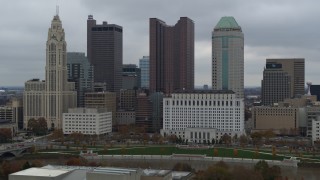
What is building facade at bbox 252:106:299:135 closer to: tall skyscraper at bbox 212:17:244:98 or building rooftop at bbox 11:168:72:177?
tall skyscraper at bbox 212:17:244:98

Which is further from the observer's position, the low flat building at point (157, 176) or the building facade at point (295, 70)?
the building facade at point (295, 70)

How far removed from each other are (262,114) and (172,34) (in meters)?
39.0

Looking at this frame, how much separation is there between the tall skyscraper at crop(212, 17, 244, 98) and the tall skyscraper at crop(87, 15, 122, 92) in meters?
27.1

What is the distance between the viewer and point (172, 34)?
116 m

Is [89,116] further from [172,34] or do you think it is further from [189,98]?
[172,34]

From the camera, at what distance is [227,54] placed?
332 ft

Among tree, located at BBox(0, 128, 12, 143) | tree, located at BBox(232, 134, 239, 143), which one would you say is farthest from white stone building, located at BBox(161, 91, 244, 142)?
tree, located at BBox(0, 128, 12, 143)

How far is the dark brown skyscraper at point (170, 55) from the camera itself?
372 feet

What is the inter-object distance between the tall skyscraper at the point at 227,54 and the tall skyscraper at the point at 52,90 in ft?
98.4

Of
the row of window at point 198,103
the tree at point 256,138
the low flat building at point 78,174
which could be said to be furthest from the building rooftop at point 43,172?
the row of window at point 198,103

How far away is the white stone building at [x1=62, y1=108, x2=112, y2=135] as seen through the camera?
75.4m

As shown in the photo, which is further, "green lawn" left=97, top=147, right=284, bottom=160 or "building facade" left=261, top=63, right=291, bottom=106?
"building facade" left=261, top=63, right=291, bottom=106

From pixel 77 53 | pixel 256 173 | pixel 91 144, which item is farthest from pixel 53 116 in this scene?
pixel 256 173

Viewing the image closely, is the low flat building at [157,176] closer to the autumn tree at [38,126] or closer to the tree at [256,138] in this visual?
the tree at [256,138]
